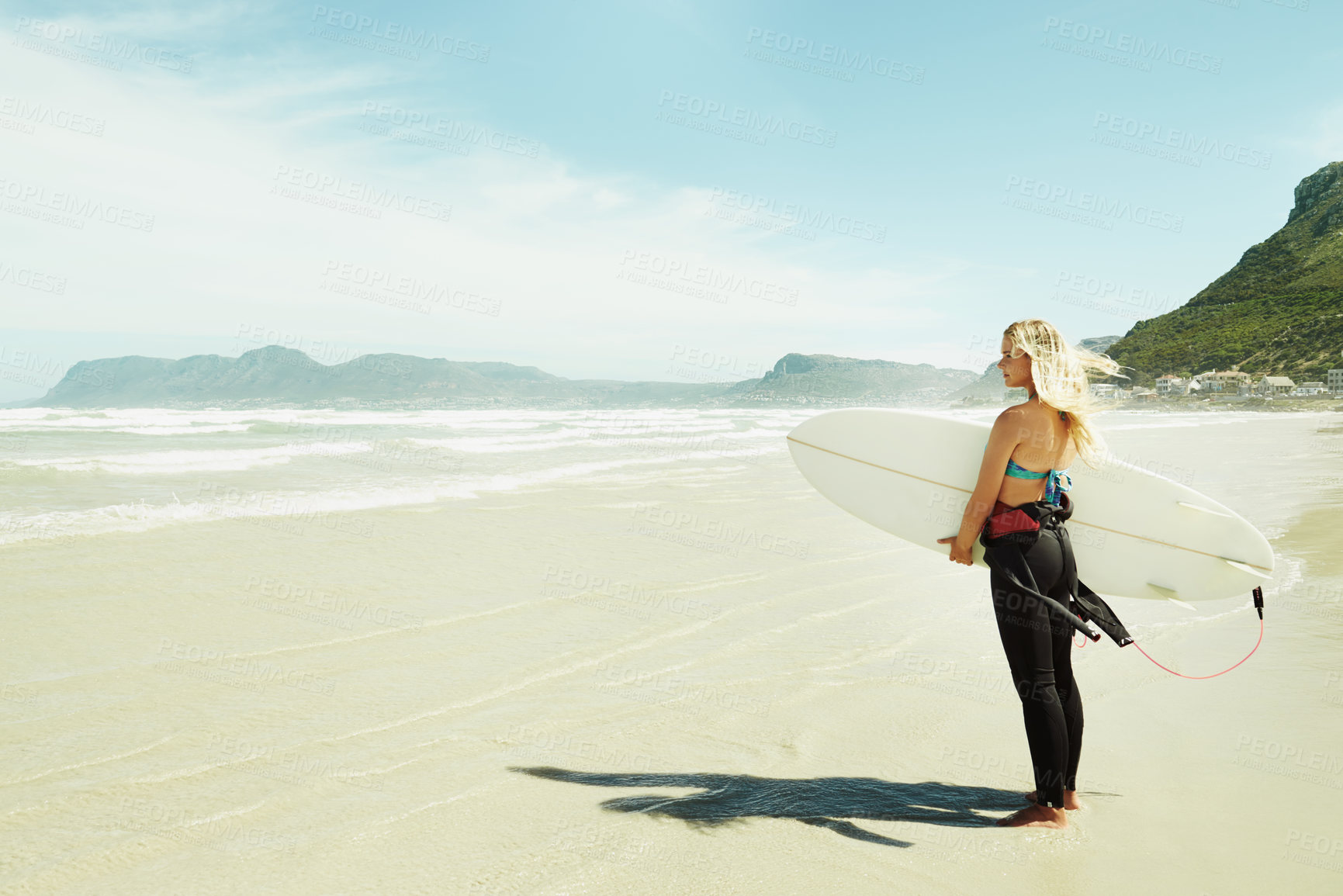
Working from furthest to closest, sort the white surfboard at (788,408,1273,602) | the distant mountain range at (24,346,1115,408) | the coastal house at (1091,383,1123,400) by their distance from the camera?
the distant mountain range at (24,346,1115,408), the white surfboard at (788,408,1273,602), the coastal house at (1091,383,1123,400)

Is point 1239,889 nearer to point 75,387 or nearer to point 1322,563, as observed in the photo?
point 1322,563

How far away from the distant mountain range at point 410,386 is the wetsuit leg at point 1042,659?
68268mm

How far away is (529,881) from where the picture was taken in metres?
2.03

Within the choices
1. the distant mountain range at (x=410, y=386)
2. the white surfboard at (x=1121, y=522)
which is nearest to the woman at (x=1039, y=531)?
the white surfboard at (x=1121, y=522)

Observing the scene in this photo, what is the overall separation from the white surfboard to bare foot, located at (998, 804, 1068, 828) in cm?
99

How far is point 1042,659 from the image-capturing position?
7.84 feet

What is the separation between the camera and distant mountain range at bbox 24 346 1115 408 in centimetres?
8044

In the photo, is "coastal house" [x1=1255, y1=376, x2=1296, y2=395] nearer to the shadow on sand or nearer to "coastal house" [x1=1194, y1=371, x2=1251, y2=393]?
"coastal house" [x1=1194, y1=371, x2=1251, y2=393]

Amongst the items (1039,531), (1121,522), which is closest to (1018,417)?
(1039,531)

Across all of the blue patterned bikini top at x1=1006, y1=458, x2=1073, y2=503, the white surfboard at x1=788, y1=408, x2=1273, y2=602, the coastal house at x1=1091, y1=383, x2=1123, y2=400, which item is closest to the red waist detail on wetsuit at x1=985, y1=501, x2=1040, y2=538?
the blue patterned bikini top at x1=1006, y1=458, x2=1073, y2=503

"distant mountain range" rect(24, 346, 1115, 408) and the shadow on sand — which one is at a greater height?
"distant mountain range" rect(24, 346, 1115, 408)

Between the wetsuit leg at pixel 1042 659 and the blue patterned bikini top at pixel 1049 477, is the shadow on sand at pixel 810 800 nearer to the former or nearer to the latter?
the wetsuit leg at pixel 1042 659

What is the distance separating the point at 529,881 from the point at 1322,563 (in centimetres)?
674

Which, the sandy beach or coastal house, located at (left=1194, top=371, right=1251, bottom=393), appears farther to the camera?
coastal house, located at (left=1194, top=371, right=1251, bottom=393)
